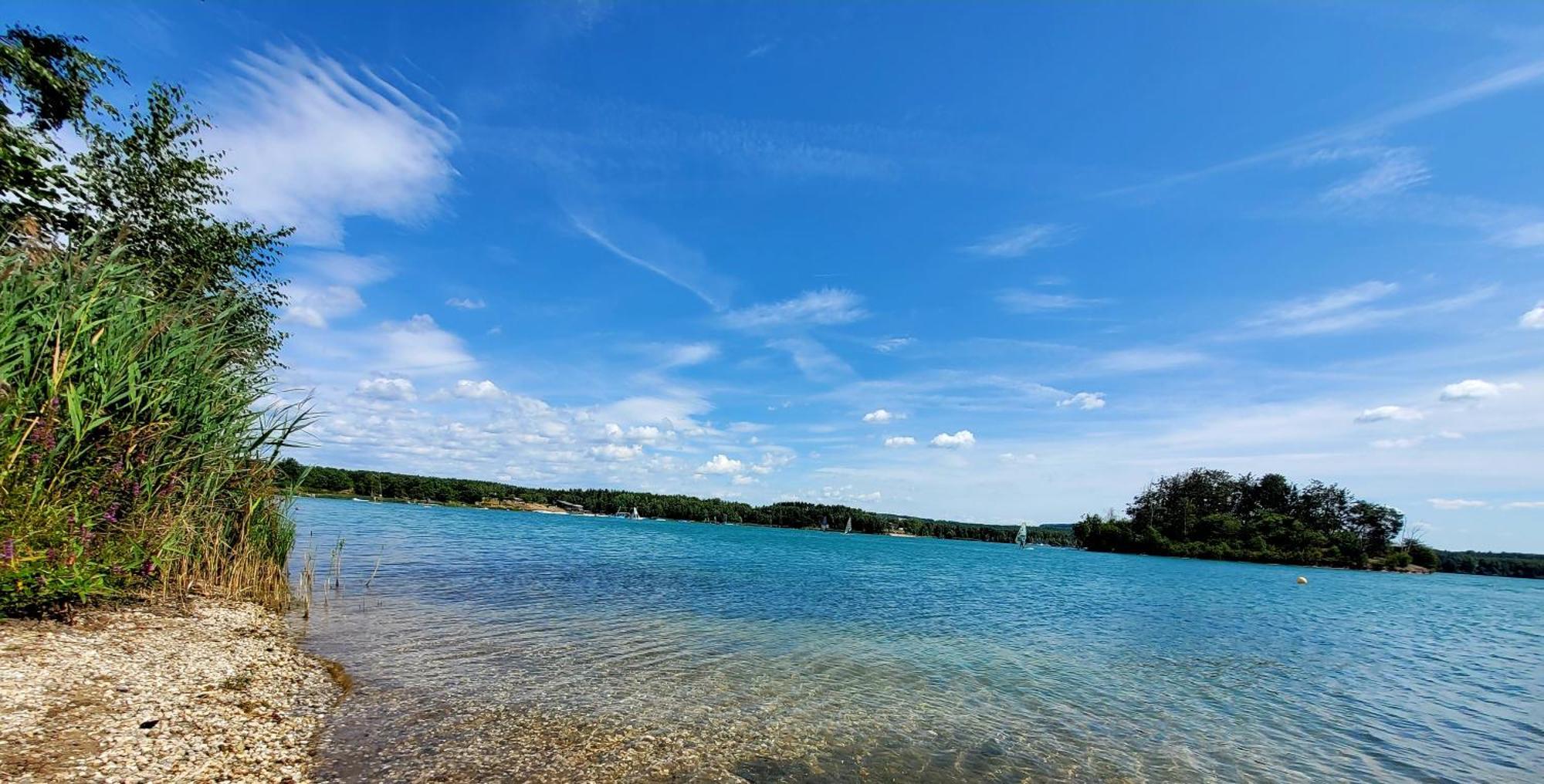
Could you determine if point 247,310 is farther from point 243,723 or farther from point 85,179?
point 243,723

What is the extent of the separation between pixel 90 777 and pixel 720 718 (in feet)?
24.0

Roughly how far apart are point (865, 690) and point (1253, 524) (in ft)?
478

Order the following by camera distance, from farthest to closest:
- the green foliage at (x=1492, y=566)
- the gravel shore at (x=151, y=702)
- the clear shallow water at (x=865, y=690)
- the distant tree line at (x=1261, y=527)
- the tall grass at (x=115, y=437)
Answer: the green foliage at (x=1492, y=566) → the distant tree line at (x=1261, y=527) → the clear shallow water at (x=865, y=690) → the tall grass at (x=115, y=437) → the gravel shore at (x=151, y=702)

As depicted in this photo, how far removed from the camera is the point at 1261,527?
118 m

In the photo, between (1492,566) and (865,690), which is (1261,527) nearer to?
(1492,566)

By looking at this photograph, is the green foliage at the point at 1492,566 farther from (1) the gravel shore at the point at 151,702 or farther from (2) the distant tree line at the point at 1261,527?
(1) the gravel shore at the point at 151,702

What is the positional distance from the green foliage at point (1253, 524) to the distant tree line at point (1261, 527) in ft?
0.50

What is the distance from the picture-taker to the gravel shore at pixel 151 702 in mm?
5762

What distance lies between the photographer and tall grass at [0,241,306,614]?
8.02 meters

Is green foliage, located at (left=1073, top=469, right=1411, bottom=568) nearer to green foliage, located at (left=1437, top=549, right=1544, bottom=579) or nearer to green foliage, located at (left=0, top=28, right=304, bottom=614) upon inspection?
green foliage, located at (left=1437, top=549, right=1544, bottom=579)

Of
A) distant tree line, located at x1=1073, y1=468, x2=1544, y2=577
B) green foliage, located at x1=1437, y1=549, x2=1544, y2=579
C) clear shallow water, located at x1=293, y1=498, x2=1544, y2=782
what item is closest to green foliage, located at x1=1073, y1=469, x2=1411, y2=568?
distant tree line, located at x1=1073, y1=468, x2=1544, y2=577

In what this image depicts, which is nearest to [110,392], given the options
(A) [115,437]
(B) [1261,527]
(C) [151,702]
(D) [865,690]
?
(A) [115,437]

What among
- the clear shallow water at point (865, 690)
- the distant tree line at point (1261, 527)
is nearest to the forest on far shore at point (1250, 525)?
the distant tree line at point (1261, 527)

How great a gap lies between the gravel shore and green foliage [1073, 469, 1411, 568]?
14806 centimetres
